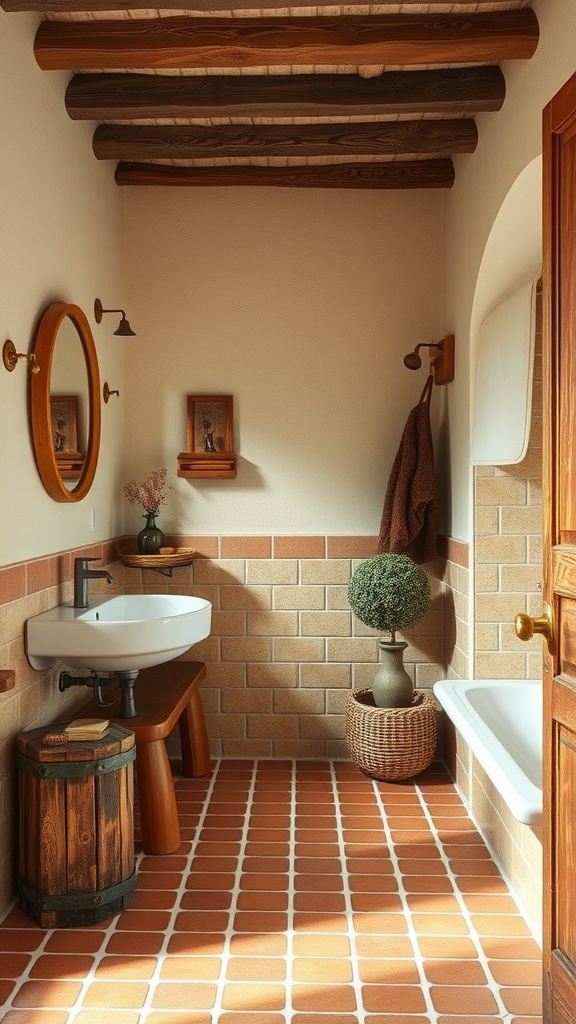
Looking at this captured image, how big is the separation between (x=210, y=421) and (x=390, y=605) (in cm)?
122

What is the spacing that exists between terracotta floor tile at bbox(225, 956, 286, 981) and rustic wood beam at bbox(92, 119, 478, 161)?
9.54 feet

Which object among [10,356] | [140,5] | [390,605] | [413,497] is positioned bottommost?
[390,605]

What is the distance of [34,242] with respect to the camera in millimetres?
2949

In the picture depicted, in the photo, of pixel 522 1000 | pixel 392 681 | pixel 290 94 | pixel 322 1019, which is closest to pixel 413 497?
pixel 392 681

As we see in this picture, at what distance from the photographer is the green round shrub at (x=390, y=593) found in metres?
3.84

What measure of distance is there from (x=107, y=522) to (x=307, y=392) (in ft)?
3.64

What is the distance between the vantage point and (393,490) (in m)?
4.11

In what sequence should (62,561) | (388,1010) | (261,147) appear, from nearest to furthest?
(388,1010) → (62,561) → (261,147)

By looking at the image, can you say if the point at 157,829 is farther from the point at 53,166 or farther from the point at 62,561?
the point at 53,166

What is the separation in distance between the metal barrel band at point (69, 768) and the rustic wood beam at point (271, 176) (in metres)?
2.64

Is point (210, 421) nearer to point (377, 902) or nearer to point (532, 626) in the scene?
point (377, 902)

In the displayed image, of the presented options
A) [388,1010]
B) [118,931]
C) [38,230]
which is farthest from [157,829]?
[38,230]

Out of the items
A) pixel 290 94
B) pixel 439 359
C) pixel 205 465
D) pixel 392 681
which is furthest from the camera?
pixel 205 465

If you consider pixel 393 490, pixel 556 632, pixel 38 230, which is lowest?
Result: pixel 556 632
